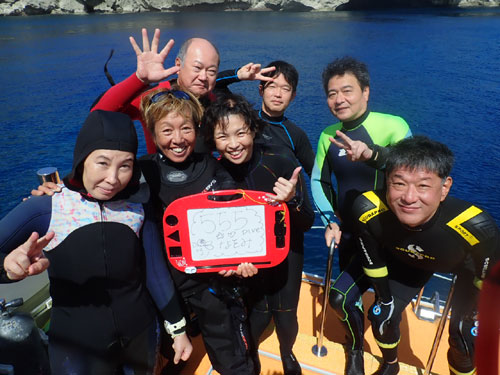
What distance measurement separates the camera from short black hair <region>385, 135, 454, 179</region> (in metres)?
2.05

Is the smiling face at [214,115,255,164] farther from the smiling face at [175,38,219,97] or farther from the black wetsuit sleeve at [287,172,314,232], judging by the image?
the smiling face at [175,38,219,97]

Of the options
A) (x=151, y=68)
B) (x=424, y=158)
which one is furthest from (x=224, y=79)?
(x=424, y=158)

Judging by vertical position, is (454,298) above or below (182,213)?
below

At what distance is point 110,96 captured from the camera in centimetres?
259

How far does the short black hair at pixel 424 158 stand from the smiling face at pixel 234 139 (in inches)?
34.3

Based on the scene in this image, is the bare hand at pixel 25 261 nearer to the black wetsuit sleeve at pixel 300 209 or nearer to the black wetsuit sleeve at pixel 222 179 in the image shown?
the black wetsuit sleeve at pixel 222 179

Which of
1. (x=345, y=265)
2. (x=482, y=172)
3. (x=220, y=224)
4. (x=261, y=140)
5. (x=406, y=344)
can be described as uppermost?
(x=261, y=140)

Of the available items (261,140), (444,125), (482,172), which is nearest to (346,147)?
(261,140)

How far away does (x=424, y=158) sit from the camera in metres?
2.05

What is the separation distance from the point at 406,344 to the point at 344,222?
1.19 meters

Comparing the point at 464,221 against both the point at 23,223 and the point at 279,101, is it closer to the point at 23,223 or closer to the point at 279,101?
the point at 279,101

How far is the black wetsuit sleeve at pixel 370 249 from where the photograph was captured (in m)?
2.40

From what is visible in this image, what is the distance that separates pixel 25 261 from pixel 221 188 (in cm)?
105

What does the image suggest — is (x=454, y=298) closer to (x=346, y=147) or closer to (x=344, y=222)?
(x=344, y=222)
